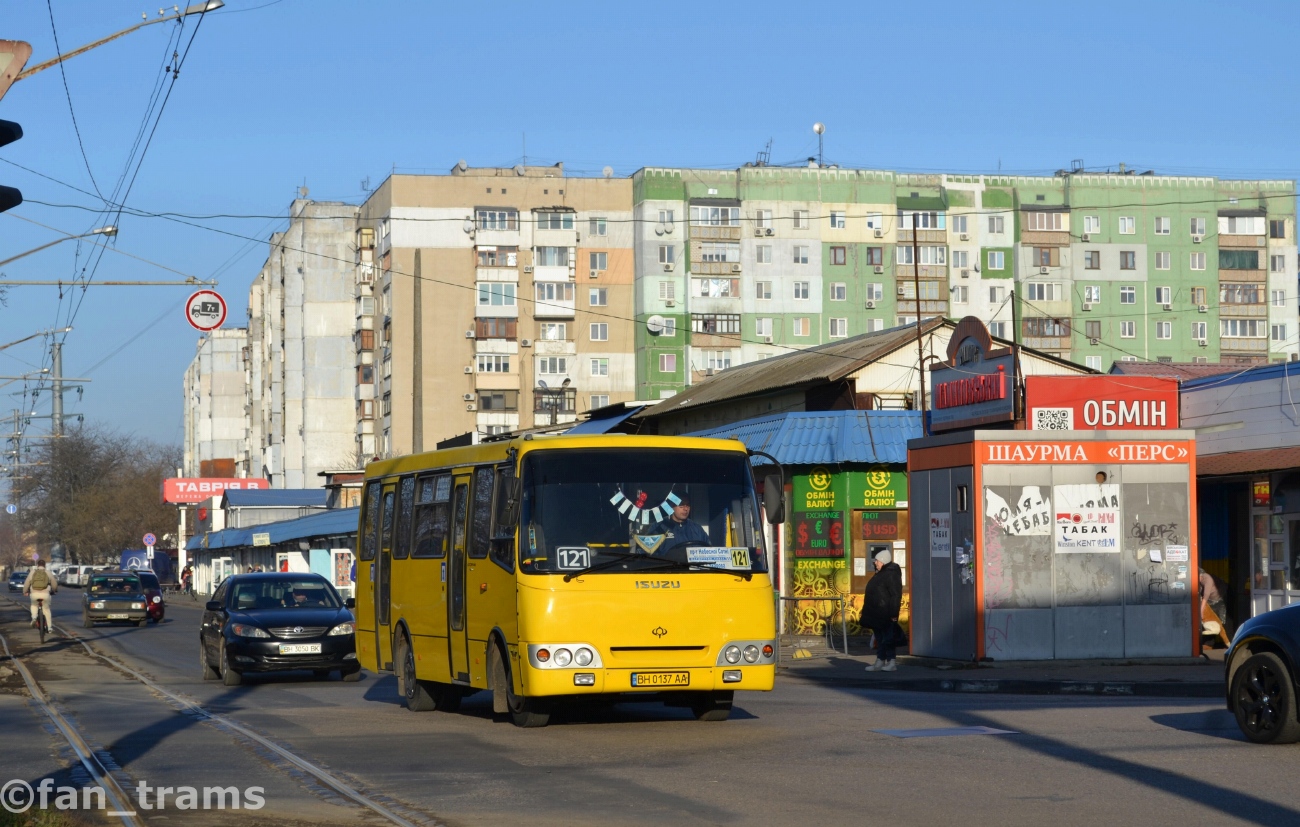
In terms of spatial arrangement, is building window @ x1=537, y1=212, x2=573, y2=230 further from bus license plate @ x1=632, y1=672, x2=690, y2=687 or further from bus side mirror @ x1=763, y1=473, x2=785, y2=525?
bus license plate @ x1=632, y1=672, x2=690, y2=687

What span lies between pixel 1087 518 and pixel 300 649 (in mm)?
11032

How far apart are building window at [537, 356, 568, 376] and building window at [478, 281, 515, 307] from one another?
147 inches

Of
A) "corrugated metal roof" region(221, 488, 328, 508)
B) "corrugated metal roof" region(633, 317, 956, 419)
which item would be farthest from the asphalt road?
"corrugated metal roof" region(221, 488, 328, 508)

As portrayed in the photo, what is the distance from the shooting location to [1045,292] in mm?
93500

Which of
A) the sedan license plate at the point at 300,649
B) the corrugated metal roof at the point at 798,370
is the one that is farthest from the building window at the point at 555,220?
the sedan license plate at the point at 300,649

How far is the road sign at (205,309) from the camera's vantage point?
35719 mm

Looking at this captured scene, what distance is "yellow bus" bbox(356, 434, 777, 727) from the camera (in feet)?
44.6

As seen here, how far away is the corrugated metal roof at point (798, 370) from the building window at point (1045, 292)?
44.3 meters

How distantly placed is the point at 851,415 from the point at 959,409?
627 centimetres

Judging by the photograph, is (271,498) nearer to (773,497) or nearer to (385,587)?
(385,587)

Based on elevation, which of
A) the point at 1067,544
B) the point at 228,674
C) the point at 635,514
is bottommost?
the point at 228,674

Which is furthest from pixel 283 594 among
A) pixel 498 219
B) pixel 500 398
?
pixel 498 219

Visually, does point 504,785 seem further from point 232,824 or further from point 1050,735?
point 1050,735

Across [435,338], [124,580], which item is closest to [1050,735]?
[124,580]
